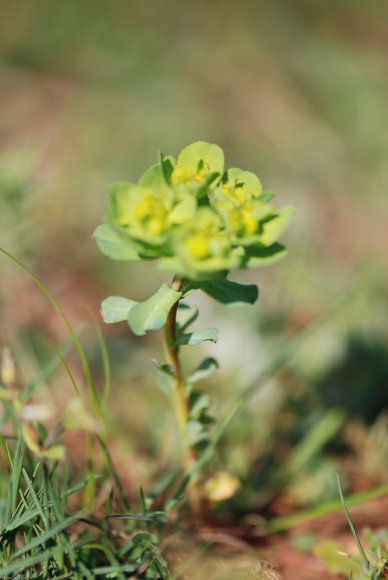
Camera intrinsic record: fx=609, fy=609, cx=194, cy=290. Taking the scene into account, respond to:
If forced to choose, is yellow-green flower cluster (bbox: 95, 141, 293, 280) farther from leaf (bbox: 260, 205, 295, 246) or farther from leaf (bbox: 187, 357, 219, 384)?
leaf (bbox: 187, 357, 219, 384)

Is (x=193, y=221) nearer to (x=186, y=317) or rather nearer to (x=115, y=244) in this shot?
(x=115, y=244)

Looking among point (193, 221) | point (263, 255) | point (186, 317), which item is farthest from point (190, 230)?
point (186, 317)

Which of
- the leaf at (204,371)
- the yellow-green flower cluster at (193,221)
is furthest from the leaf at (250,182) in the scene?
the leaf at (204,371)

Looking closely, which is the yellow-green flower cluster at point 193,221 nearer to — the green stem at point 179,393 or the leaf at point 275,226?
the leaf at point 275,226

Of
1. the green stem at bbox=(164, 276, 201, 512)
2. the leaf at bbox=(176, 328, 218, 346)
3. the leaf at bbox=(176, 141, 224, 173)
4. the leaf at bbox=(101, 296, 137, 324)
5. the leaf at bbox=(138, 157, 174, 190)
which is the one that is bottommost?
the green stem at bbox=(164, 276, 201, 512)

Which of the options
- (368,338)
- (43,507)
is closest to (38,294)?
(368,338)

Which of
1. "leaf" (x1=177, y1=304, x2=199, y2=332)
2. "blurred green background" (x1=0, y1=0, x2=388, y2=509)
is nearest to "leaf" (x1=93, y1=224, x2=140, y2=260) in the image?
"leaf" (x1=177, y1=304, x2=199, y2=332)
